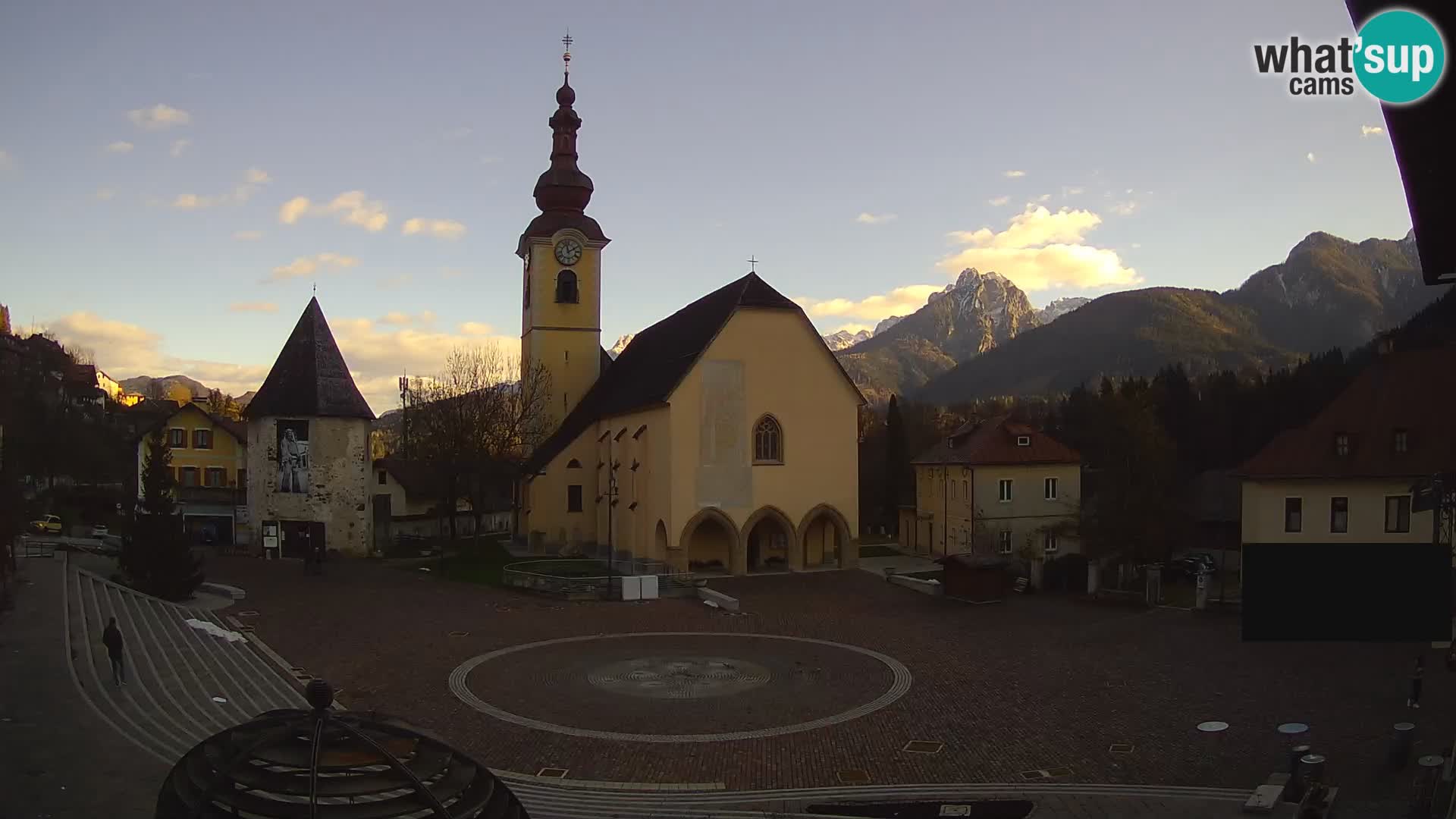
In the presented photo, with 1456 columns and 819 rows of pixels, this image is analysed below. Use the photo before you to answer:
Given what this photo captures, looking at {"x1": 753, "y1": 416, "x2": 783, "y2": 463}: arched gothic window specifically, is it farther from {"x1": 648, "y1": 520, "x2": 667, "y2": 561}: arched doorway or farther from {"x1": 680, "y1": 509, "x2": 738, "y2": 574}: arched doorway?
{"x1": 648, "y1": 520, "x2": 667, "y2": 561}: arched doorway

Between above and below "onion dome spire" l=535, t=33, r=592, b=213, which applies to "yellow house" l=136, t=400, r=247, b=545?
below

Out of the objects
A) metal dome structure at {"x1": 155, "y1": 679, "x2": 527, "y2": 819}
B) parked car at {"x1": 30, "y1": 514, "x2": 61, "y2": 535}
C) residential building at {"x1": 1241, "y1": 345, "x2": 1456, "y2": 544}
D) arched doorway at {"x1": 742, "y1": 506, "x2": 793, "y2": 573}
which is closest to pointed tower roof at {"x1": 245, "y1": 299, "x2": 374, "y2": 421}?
parked car at {"x1": 30, "y1": 514, "x2": 61, "y2": 535}

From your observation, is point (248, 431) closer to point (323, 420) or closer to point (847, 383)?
point (323, 420)

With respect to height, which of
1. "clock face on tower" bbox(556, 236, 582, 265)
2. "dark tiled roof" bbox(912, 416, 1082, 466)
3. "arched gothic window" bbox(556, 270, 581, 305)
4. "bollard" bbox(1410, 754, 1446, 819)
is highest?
"clock face on tower" bbox(556, 236, 582, 265)

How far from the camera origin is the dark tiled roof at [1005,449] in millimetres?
43281

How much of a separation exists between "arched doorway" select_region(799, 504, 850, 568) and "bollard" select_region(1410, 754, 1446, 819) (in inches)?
1087

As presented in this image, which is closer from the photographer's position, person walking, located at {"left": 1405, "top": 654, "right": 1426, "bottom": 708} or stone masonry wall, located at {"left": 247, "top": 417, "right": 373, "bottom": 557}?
person walking, located at {"left": 1405, "top": 654, "right": 1426, "bottom": 708}

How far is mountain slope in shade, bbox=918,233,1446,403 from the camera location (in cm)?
13800

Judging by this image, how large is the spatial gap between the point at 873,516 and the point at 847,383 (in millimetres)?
26259

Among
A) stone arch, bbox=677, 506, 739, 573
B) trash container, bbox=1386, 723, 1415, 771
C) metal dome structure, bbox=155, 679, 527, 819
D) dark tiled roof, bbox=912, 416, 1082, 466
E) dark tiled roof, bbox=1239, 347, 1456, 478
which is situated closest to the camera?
metal dome structure, bbox=155, 679, 527, 819

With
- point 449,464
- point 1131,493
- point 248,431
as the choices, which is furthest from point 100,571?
point 1131,493

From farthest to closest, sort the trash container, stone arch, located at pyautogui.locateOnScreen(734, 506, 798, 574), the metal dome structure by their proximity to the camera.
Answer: stone arch, located at pyautogui.locateOnScreen(734, 506, 798, 574), the trash container, the metal dome structure

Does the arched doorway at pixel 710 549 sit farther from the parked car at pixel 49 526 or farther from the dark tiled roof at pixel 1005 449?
the parked car at pixel 49 526

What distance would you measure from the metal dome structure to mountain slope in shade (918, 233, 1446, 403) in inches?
5206
